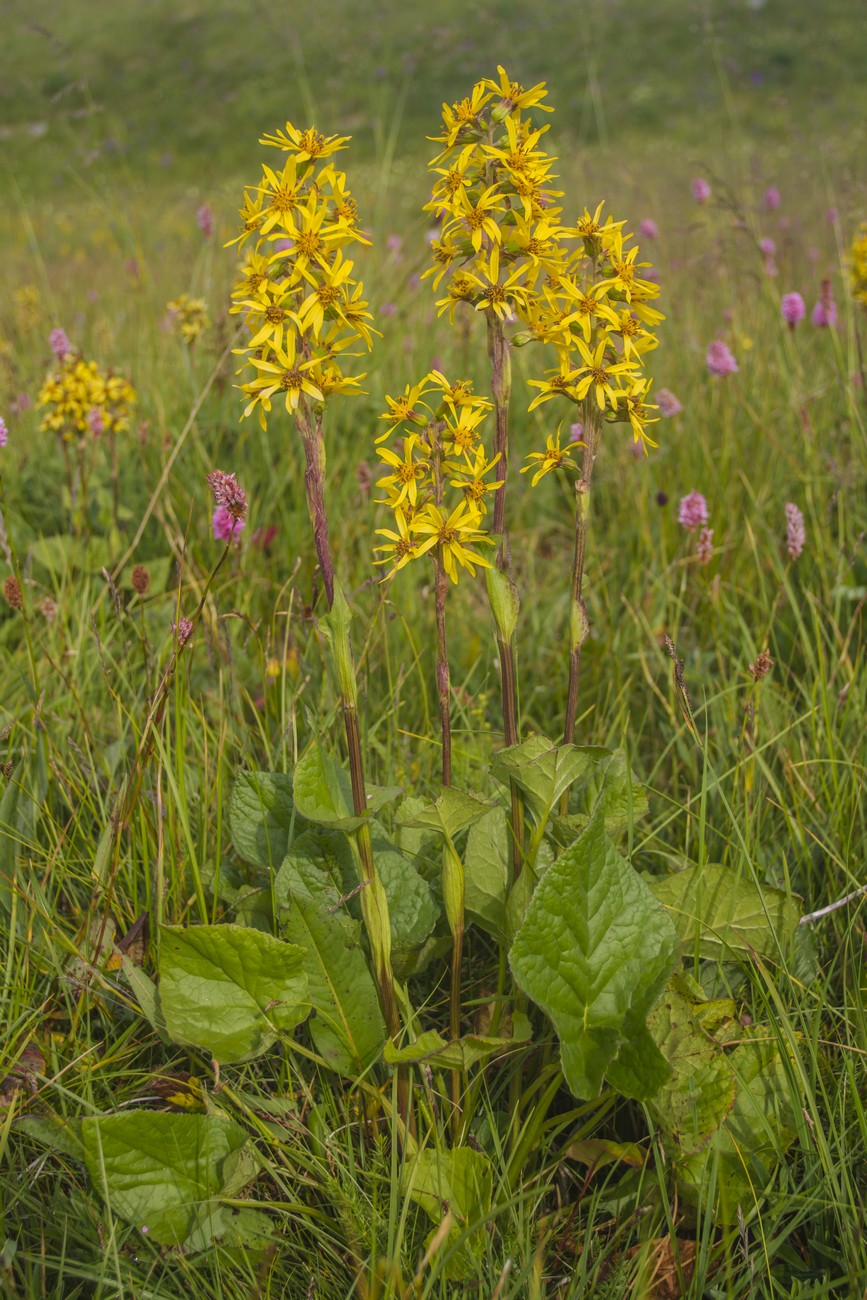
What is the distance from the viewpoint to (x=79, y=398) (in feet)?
8.64

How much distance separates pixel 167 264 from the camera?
20.4 ft

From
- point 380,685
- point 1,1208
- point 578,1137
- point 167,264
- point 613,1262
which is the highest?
point 167,264

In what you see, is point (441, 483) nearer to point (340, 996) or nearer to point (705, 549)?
point (340, 996)

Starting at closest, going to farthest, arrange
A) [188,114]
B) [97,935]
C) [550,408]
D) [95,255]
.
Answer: [97,935] < [550,408] < [95,255] < [188,114]

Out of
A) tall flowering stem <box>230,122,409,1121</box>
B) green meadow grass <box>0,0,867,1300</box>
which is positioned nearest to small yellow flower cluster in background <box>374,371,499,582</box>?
tall flowering stem <box>230,122,409,1121</box>

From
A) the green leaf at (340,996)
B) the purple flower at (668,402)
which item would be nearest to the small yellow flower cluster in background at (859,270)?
the purple flower at (668,402)

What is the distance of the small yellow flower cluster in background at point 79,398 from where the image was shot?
8.51 feet

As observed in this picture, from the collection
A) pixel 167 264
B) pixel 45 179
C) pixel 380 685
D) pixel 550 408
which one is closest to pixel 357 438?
pixel 550 408

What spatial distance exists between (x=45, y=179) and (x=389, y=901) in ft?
69.7

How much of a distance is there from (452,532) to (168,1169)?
0.95 meters

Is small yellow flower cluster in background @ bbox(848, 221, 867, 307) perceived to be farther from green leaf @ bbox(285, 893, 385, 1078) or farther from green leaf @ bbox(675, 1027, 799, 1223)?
green leaf @ bbox(285, 893, 385, 1078)

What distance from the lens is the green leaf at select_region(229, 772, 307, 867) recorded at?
61.7 inches

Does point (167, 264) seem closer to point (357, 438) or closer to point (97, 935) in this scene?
point (357, 438)

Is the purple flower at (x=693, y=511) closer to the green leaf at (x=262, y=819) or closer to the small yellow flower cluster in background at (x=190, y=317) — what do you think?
the green leaf at (x=262, y=819)
